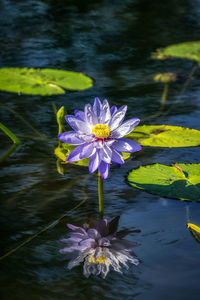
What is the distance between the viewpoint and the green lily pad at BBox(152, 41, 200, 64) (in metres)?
3.20

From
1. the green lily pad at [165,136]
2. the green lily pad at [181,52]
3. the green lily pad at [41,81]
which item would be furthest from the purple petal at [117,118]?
the green lily pad at [181,52]

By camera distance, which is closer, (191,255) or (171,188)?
(191,255)

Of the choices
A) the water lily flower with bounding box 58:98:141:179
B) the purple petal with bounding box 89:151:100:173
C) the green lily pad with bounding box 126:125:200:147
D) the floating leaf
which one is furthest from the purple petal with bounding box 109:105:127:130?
the floating leaf

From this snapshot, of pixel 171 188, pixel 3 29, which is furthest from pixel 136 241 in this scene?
pixel 3 29

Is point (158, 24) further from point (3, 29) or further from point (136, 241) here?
point (136, 241)

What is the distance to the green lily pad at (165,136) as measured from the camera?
1867 mm

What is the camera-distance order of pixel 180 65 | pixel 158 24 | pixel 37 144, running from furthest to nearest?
pixel 158 24, pixel 180 65, pixel 37 144

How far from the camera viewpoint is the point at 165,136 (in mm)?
1927

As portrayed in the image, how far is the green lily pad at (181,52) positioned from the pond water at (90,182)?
7 cm

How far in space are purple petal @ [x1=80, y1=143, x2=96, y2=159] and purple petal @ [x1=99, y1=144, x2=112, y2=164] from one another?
25 millimetres

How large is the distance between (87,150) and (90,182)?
1.00ft

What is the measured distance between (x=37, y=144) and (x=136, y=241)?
843 mm

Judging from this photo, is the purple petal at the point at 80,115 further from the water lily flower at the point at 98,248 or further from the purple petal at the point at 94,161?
the water lily flower at the point at 98,248

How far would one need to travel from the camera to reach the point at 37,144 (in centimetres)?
199
